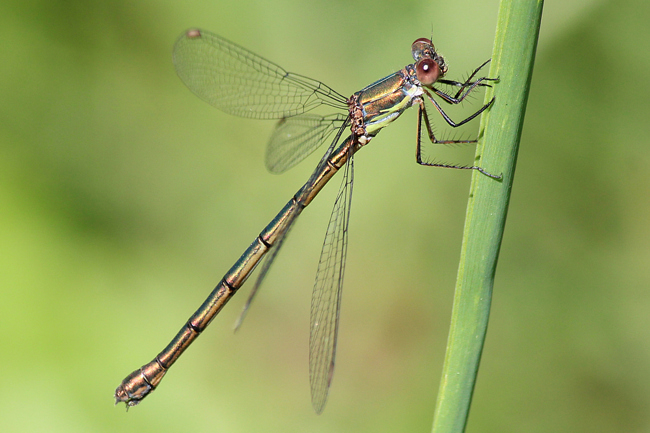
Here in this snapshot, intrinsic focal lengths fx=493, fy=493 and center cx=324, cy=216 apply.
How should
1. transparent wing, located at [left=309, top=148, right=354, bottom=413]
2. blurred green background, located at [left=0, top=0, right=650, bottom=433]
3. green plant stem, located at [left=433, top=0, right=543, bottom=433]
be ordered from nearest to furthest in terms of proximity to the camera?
green plant stem, located at [left=433, top=0, right=543, bottom=433] < transparent wing, located at [left=309, top=148, right=354, bottom=413] < blurred green background, located at [left=0, top=0, right=650, bottom=433]

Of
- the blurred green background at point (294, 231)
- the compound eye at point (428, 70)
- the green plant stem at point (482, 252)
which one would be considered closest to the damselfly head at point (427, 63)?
the compound eye at point (428, 70)

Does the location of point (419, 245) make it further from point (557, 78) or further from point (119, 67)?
point (119, 67)

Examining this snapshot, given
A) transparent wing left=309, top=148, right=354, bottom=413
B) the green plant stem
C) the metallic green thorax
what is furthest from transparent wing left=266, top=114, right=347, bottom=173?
the green plant stem

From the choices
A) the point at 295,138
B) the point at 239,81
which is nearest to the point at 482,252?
the point at 295,138

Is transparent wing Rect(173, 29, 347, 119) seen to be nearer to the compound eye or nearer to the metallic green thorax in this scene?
the metallic green thorax

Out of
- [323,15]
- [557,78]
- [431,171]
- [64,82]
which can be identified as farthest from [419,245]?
[64,82]

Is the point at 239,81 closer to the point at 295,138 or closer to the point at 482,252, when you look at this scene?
the point at 295,138
